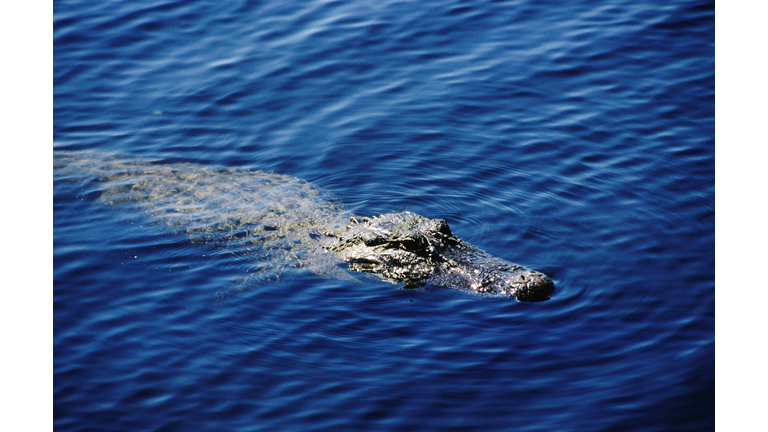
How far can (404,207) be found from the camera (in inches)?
316

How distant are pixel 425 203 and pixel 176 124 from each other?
4.28m

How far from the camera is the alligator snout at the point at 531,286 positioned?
634cm

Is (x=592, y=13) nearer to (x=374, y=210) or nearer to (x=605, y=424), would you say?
(x=374, y=210)

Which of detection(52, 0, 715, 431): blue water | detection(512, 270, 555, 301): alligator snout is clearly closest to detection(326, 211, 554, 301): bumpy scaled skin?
detection(512, 270, 555, 301): alligator snout

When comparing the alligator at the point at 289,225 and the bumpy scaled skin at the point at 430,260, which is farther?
the alligator at the point at 289,225

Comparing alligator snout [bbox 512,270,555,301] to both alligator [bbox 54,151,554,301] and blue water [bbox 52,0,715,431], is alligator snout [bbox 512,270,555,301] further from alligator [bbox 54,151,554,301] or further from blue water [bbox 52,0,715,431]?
blue water [bbox 52,0,715,431]

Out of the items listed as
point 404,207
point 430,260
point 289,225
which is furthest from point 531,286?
point 289,225

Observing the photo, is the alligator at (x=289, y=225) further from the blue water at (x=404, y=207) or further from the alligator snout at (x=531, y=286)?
the blue water at (x=404, y=207)

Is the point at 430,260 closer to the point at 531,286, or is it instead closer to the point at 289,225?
the point at 531,286

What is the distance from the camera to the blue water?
5504 millimetres

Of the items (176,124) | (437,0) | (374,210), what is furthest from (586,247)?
(437,0)

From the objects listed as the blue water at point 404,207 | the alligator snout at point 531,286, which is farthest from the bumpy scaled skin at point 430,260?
the blue water at point 404,207

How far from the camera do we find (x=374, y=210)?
8.04 meters

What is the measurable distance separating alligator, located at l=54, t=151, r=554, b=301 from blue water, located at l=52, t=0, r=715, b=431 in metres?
0.18
